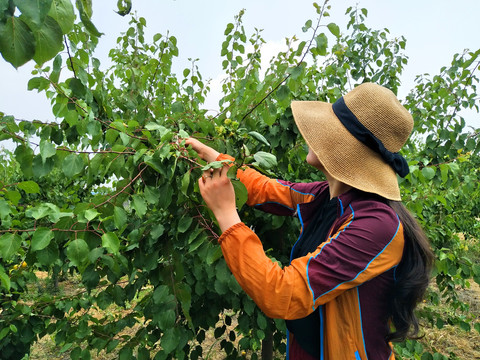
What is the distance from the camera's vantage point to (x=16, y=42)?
596 mm

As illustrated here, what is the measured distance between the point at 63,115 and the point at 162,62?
123 cm

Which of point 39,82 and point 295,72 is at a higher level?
point 39,82

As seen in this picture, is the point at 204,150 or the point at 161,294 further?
the point at 204,150

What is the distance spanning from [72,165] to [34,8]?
0.78 m

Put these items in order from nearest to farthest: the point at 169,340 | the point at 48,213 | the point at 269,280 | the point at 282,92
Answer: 1. the point at 269,280
2. the point at 48,213
3. the point at 169,340
4. the point at 282,92

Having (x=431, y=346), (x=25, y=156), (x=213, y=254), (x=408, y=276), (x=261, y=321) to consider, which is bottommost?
(x=431, y=346)

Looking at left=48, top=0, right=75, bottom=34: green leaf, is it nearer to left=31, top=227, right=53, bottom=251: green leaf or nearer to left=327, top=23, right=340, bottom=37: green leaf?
left=31, top=227, right=53, bottom=251: green leaf

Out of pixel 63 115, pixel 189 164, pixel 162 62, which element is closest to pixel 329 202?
pixel 189 164

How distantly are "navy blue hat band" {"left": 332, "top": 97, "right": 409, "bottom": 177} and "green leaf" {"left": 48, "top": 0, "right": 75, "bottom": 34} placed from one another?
96cm

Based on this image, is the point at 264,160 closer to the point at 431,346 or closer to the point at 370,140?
the point at 370,140

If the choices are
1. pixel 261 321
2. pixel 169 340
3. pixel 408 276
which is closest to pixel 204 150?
pixel 169 340

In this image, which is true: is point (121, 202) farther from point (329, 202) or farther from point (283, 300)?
point (329, 202)

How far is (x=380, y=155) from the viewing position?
1.25 metres

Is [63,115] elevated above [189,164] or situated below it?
above
